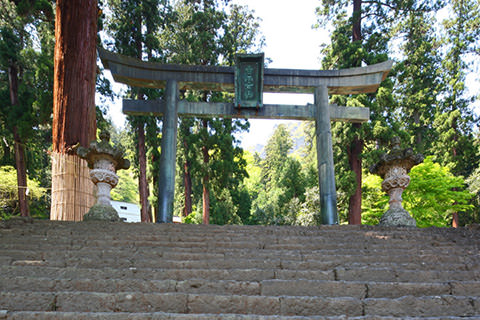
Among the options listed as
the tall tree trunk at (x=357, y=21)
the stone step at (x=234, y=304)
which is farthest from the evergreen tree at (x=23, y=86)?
the tall tree trunk at (x=357, y=21)

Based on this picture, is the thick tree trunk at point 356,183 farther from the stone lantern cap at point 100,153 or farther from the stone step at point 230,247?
the stone lantern cap at point 100,153

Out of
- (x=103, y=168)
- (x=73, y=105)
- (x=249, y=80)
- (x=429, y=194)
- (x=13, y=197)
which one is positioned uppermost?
(x=249, y=80)

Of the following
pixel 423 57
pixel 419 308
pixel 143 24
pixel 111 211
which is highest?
pixel 143 24

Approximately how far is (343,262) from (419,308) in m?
1.13

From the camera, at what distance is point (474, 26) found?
16.6 m

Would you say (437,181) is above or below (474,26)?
below

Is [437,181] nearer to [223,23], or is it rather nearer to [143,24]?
[223,23]

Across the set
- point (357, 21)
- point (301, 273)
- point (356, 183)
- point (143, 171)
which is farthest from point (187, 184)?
point (301, 273)

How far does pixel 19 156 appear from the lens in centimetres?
1251

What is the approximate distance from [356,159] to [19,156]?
13.0 meters

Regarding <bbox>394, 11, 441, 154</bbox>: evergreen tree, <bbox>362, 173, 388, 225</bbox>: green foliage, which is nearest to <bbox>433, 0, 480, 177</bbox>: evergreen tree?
<bbox>394, 11, 441, 154</bbox>: evergreen tree

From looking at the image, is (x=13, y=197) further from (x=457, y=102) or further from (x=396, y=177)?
(x=457, y=102)

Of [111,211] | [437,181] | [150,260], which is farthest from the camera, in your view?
[437,181]

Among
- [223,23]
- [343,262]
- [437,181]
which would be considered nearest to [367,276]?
[343,262]
